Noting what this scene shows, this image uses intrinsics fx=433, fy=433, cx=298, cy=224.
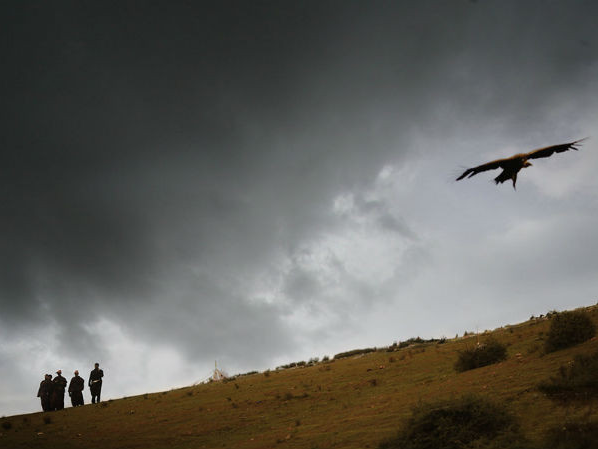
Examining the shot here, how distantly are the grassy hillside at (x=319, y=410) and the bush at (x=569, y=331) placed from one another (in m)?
0.43

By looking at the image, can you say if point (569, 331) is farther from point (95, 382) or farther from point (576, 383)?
point (95, 382)

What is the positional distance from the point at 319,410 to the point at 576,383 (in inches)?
338

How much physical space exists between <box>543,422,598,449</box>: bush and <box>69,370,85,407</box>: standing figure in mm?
25102

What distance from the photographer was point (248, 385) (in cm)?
2589

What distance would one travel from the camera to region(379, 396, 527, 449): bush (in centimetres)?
849

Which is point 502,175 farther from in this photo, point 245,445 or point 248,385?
point 248,385

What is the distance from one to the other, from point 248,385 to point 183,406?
5.59 metres

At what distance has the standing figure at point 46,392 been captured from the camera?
76.7ft

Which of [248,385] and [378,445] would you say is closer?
[378,445]

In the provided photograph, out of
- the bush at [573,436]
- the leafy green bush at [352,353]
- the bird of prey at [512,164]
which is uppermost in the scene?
the bird of prey at [512,164]

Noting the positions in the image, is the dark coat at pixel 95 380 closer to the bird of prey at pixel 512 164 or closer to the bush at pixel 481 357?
the bush at pixel 481 357

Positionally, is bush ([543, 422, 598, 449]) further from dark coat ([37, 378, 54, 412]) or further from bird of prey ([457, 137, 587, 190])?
dark coat ([37, 378, 54, 412])

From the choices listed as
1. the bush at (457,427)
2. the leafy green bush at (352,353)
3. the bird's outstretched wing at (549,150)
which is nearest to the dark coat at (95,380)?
the leafy green bush at (352,353)

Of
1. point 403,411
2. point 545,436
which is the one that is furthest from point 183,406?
point 545,436
